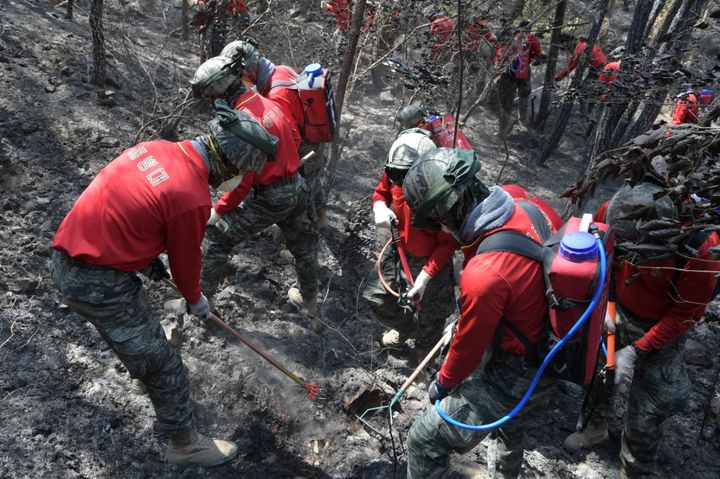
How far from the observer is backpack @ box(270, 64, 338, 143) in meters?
4.69

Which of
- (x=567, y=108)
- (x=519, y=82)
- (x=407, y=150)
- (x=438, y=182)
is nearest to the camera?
(x=438, y=182)

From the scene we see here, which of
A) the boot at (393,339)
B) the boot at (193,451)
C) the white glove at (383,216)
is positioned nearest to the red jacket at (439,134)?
the white glove at (383,216)

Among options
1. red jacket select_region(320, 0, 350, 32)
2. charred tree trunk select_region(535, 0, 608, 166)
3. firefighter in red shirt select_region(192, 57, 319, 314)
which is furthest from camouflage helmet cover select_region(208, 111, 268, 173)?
charred tree trunk select_region(535, 0, 608, 166)

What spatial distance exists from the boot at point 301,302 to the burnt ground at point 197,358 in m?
0.10

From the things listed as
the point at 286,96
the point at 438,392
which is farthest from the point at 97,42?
the point at 438,392

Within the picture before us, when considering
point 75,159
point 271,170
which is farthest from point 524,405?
point 75,159

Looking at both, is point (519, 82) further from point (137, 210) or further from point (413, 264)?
point (137, 210)

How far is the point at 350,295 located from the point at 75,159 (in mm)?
3167

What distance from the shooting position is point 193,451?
3369mm

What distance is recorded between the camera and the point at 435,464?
2.91m

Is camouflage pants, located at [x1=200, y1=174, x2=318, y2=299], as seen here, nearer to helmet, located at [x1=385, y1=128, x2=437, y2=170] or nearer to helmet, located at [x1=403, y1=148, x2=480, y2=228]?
helmet, located at [x1=385, y1=128, x2=437, y2=170]

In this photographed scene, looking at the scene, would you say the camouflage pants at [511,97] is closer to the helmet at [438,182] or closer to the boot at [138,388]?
the helmet at [438,182]

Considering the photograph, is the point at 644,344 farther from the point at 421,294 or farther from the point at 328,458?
the point at 328,458

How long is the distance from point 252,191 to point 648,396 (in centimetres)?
319
